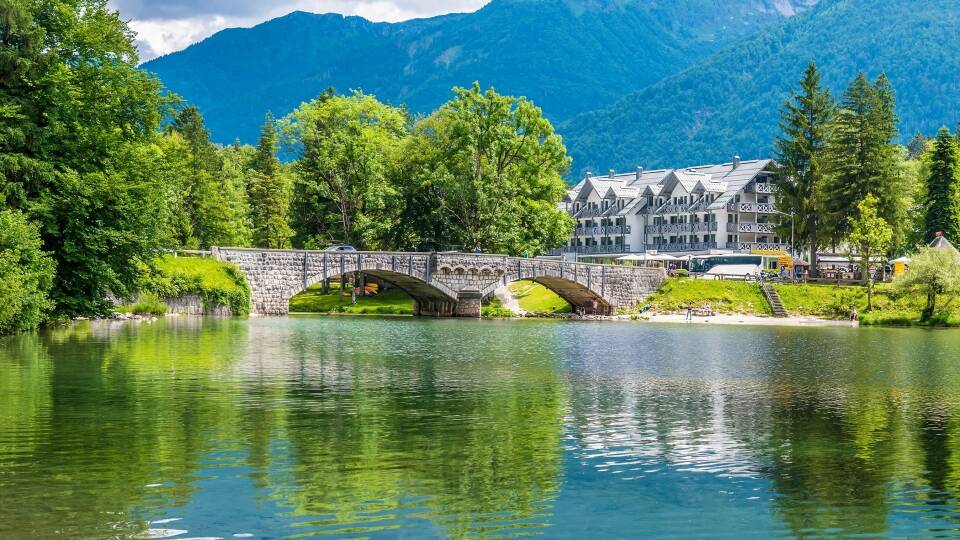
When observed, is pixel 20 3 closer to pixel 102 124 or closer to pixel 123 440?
pixel 102 124

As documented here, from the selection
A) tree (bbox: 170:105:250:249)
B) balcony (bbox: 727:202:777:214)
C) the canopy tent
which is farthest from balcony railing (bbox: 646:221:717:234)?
tree (bbox: 170:105:250:249)

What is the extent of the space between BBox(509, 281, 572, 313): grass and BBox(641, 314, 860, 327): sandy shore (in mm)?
9724

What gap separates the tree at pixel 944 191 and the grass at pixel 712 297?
19.6 m

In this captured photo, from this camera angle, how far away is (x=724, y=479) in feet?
61.8

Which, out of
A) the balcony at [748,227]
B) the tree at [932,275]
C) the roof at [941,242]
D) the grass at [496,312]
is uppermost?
the balcony at [748,227]

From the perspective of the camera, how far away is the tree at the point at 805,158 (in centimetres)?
10850

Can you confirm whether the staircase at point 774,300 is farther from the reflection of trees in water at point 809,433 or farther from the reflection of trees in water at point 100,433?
A: the reflection of trees in water at point 100,433

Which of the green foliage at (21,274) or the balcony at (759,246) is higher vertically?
the balcony at (759,246)

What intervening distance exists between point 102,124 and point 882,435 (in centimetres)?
3730

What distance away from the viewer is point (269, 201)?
393 ft

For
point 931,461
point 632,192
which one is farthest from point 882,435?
point 632,192

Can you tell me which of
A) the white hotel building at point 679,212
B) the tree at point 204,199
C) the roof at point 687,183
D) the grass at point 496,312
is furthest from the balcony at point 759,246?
the tree at point 204,199

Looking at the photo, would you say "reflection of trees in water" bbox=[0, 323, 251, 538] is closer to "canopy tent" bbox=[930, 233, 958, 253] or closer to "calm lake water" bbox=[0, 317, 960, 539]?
"calm lake water" bbox=[0, 317, 960, 539]

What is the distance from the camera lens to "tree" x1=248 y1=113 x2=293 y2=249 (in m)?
118
